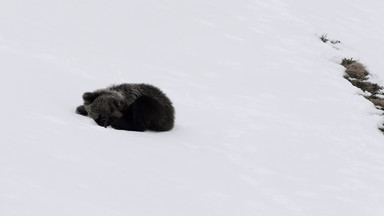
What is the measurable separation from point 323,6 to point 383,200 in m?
13.6

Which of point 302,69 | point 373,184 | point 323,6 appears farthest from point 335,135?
point 323,6

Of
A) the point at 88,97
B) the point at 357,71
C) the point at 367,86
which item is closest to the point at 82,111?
the point at 88,97

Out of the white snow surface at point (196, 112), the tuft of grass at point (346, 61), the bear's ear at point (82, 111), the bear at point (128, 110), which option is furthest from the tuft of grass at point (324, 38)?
the bear's ear at point (82, 111)

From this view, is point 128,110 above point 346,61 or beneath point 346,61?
beneath

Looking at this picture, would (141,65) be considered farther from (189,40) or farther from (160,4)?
(160,4)

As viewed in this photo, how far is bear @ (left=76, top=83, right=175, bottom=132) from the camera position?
341 inches

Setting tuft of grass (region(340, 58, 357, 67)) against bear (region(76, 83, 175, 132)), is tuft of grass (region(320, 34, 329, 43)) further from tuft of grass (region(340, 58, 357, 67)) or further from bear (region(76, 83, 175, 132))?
bear (region(76, 83, 175, 132))

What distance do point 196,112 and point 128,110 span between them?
6.32 ft

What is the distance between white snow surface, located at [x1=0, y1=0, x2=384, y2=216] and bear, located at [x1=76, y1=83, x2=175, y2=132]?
241 millimetres

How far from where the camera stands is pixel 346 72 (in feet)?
49.0

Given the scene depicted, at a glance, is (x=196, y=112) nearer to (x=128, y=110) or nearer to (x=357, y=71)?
(x=128, y=110)

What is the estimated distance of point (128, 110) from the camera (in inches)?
349

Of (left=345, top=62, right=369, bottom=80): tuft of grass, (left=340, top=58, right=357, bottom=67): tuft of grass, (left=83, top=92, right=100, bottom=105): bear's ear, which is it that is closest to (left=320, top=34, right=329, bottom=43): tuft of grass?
(left=340, top=58, right=357, bottom=67): tuft of grass

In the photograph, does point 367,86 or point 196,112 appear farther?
point 367,86
